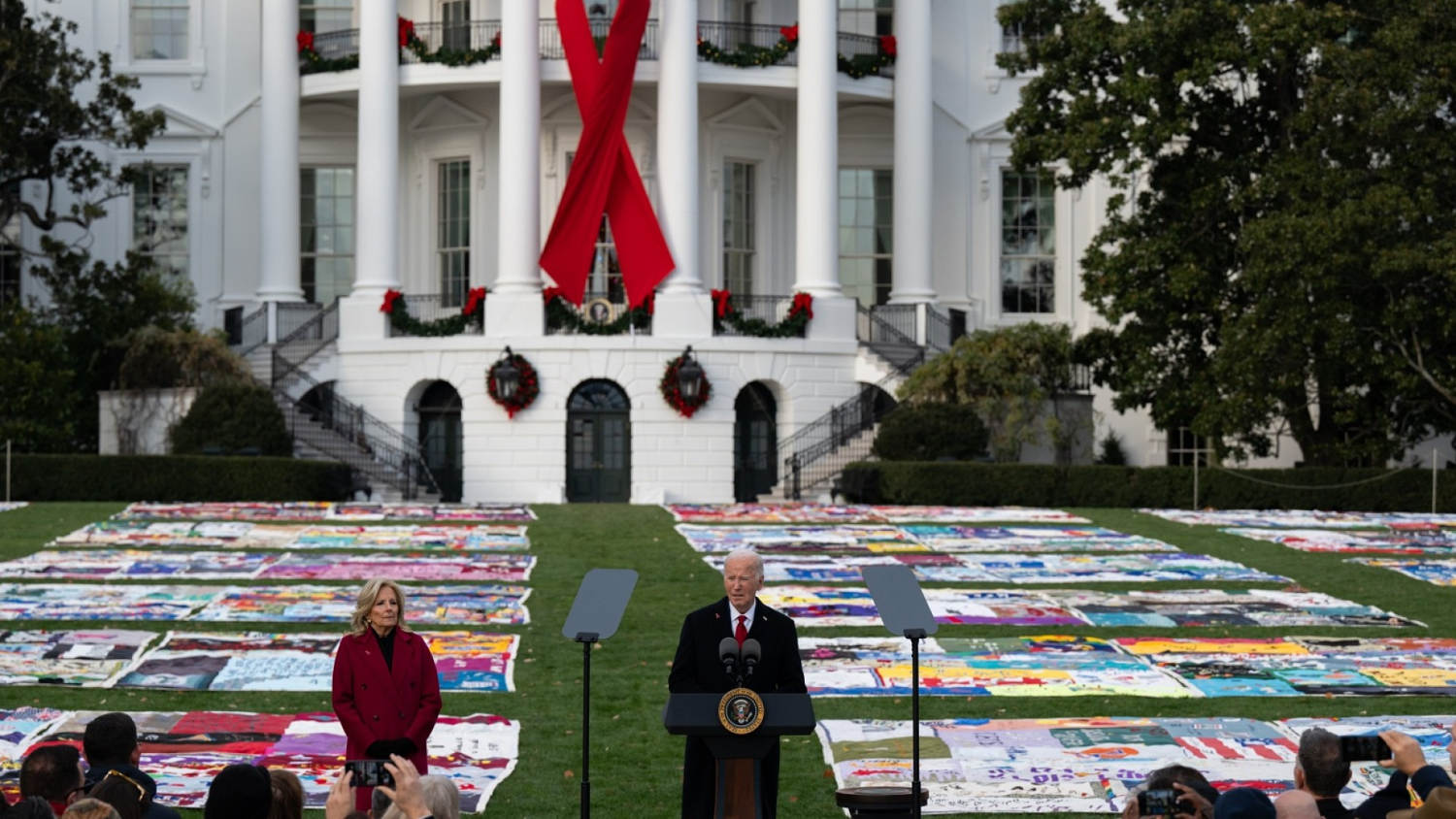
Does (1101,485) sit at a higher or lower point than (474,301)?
lower

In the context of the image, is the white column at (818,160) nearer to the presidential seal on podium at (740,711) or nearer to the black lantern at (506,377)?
the black lantern at (506,377)

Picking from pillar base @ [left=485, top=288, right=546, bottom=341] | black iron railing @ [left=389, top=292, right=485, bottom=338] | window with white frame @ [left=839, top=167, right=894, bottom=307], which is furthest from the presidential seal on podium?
window with white frame @ [left=839, top=167, right=894, bottom=307]

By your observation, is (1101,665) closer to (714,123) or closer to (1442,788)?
(1442,788)

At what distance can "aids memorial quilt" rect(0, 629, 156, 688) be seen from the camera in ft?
49.0

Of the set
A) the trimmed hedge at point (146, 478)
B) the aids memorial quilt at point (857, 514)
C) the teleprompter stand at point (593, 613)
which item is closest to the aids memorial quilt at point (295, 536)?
the aids memorial quilt at point (857, 514)

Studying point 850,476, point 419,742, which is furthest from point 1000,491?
point 419,742

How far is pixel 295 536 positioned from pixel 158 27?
21473 millimetres

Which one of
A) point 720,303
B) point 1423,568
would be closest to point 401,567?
point 1423,568

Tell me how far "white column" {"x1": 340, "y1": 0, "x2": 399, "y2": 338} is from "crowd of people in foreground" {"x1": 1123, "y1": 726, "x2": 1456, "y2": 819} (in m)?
33.0

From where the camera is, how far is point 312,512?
2823 centimetres

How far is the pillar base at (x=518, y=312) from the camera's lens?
37875mm

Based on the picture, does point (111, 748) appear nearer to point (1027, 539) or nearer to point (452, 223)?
point (1027, 539)

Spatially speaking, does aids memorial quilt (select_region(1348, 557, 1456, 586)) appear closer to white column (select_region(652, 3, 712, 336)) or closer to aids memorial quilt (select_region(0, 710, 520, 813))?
aids memorial quilt (select_region(0, 710, 520, 813))

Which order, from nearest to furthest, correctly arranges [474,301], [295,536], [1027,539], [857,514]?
[295,536] < [1027,539] < [857,514] < [474,301]
